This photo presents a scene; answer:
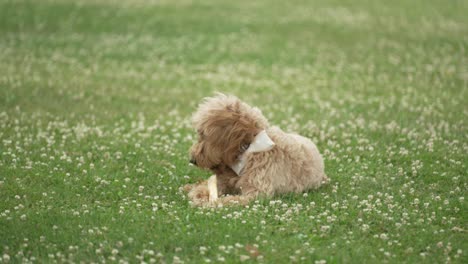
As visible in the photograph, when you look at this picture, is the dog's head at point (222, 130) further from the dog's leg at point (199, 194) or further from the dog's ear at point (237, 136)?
the dog's leg at point (199, 194)

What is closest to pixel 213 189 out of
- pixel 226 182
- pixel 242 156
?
pixel 226 182

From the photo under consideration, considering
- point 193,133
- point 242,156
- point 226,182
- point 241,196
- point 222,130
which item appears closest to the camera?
point 222,130

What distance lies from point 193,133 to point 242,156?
3.89 meters

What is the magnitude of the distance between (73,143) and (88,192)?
2.61 m

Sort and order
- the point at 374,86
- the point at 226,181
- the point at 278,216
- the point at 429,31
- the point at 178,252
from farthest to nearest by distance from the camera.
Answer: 1. the point at 429,31
2. the point at 374,86
3. the point at 226,181
4. the point at 278,216
5. the point at 178,252

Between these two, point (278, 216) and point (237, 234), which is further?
point (278, 216)

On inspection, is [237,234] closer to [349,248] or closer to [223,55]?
[349,248]

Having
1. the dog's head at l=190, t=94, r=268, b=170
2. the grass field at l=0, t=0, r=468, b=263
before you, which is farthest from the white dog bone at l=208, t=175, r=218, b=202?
the grass field at l=0, t=0, r=468, b=263

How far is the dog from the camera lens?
8.61m

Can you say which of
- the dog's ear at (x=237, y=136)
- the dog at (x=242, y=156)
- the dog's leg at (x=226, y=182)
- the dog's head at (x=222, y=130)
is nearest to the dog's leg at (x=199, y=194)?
the dog at (x=242, y=156)

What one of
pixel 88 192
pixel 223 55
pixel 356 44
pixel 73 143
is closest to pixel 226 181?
pixel 88 192

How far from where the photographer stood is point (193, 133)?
12.6m

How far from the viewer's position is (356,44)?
2205cm

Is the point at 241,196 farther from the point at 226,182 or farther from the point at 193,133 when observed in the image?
the point at 193,133
